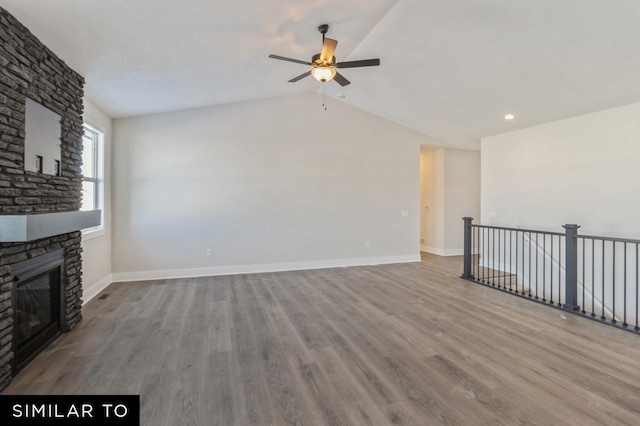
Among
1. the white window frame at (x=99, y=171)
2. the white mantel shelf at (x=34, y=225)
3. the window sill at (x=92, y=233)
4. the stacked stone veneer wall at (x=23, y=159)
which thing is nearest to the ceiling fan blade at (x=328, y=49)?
the stacked stone veneer wall at (x=23, y=159)

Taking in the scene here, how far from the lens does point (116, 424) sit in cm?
193

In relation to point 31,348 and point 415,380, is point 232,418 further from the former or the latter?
point 31,348

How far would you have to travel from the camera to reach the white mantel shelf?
2.19m

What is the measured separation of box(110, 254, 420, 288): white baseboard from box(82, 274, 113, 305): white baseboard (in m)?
0.21

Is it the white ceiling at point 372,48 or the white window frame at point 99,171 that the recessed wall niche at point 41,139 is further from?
the white window frame at point 99,171

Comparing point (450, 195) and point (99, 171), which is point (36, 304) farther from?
point (450, 195)

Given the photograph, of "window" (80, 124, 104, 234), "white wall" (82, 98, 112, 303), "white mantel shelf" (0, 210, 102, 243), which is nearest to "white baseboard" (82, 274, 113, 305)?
"white wall" (82, 98, 112, 303)

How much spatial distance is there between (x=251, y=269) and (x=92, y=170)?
10.2 ft

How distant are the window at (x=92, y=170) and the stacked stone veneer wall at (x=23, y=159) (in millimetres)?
1223

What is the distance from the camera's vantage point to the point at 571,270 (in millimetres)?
4070

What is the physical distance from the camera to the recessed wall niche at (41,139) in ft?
8.75

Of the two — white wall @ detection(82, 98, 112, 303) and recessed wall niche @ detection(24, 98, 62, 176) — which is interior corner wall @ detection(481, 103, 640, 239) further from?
white wall @ detection(82, 98, 112, 303)

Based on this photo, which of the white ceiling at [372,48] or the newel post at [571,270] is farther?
the newel post at [571,270]

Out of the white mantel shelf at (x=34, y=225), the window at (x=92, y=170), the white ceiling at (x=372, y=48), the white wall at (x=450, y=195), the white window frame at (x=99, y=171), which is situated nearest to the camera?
the white mantel shelf at (x=34, y=225)
